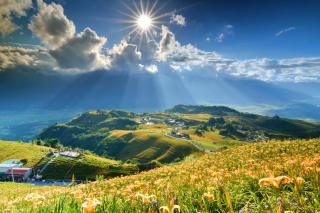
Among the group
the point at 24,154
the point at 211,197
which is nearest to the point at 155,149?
the point at 24,154

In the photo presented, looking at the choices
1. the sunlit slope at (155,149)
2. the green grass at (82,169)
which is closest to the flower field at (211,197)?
the green grass at (82,169)

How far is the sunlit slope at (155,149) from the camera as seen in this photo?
4210 inches

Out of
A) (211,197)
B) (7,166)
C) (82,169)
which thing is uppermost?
(211,197)

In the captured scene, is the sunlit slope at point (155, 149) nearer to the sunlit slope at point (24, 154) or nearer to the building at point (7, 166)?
the sunlit slope at point (24, 154)

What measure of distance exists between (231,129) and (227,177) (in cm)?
19584

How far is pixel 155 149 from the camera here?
386 feet

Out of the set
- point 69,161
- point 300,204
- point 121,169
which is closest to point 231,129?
point 121,169

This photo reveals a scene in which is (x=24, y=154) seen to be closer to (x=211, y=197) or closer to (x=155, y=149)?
(x=155, y=149)

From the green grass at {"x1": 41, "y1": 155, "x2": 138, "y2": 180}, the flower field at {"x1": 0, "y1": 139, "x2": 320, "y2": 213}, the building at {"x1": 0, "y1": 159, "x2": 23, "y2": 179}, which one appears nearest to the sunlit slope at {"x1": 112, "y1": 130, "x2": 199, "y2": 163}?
the green grass at {"x1": 41, "y1": 155, "x2": 138, "y2": 180}

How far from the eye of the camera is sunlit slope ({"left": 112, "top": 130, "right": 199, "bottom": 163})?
351 ft

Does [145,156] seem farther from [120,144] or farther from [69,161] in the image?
[69,161]

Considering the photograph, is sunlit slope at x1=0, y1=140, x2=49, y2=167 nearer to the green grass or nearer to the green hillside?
the green hillside

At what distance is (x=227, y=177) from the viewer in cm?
540

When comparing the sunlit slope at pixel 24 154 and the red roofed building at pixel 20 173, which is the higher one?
the sunlit slope at pixel 24 154
